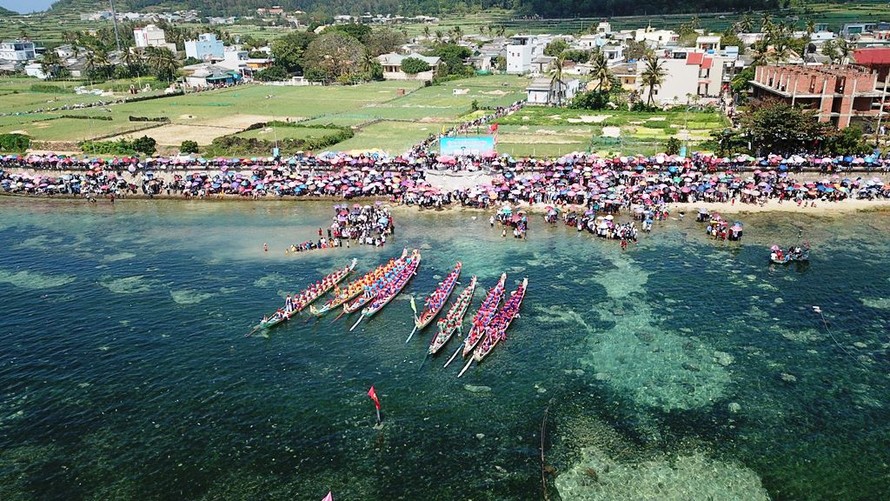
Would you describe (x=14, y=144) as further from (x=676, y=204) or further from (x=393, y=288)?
(x=676, y=204)

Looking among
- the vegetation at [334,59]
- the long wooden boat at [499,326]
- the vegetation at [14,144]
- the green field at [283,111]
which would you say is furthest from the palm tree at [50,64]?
the long wooden boat at [499,326]

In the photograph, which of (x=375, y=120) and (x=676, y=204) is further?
(x=375, y=120)

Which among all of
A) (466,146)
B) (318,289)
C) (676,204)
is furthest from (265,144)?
(676,204)

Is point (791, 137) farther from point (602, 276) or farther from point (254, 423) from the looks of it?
point (254, 423)

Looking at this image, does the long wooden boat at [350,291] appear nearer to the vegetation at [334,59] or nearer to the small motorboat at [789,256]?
the small motorboat at [789,256]

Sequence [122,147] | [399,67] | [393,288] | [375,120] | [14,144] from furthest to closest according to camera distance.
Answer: [399,67] < [375,120] < [14,144] < [122,147] < [393,288]

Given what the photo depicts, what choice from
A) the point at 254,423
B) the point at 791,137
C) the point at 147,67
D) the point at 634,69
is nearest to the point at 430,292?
the point at 254,423

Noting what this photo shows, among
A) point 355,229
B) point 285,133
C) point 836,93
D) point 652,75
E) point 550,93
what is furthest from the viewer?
point 550,93
